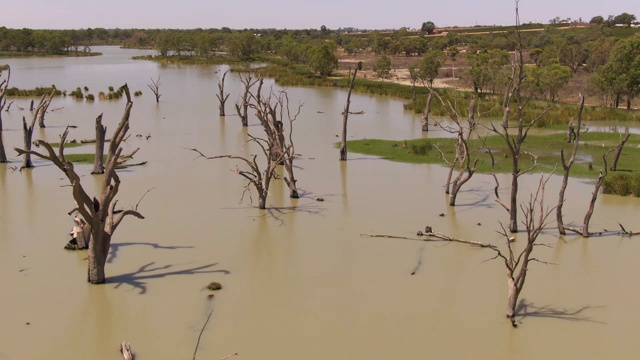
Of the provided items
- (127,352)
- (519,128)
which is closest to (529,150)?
(519,128)

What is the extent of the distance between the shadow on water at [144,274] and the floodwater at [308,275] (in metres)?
0.03

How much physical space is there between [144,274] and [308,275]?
2.38m

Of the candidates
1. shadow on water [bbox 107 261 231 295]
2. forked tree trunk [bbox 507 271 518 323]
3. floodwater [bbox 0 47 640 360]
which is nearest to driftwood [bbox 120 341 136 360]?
floodwater [bbox 0 47 640 360]

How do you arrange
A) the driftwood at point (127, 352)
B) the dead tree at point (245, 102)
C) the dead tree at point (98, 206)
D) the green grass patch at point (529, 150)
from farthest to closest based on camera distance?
the dead tree at point (245, 102) < the green grass patch at point (529, 150) < the dead tree at point (98, 206) < the driftwood at point (127, 352)

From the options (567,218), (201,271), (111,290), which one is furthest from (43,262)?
(567,218)

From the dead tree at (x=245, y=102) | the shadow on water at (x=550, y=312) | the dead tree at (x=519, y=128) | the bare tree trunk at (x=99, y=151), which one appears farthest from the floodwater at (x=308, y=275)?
the dead tree at (x=245, y=102)

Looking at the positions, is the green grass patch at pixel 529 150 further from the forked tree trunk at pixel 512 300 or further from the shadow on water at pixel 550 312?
the forked tree trunk at pixel 512 300

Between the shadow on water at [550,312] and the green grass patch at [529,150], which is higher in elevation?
the green grass patch at [529,150]

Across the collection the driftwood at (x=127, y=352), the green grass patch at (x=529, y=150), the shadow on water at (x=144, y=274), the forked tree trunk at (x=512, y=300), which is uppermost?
the green grass patch at (x=529, y=150)

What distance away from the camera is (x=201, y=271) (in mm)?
9969

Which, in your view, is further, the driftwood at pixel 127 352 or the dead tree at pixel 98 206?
the dead tree at pixel 98 206

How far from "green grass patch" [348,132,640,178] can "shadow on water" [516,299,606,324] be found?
25.5 feet

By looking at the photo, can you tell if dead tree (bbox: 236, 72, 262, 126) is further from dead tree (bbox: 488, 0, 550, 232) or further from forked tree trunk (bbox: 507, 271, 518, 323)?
forked tree trunk (bbox: 507, 271, 518, 323)

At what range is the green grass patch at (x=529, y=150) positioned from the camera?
17312 mm
